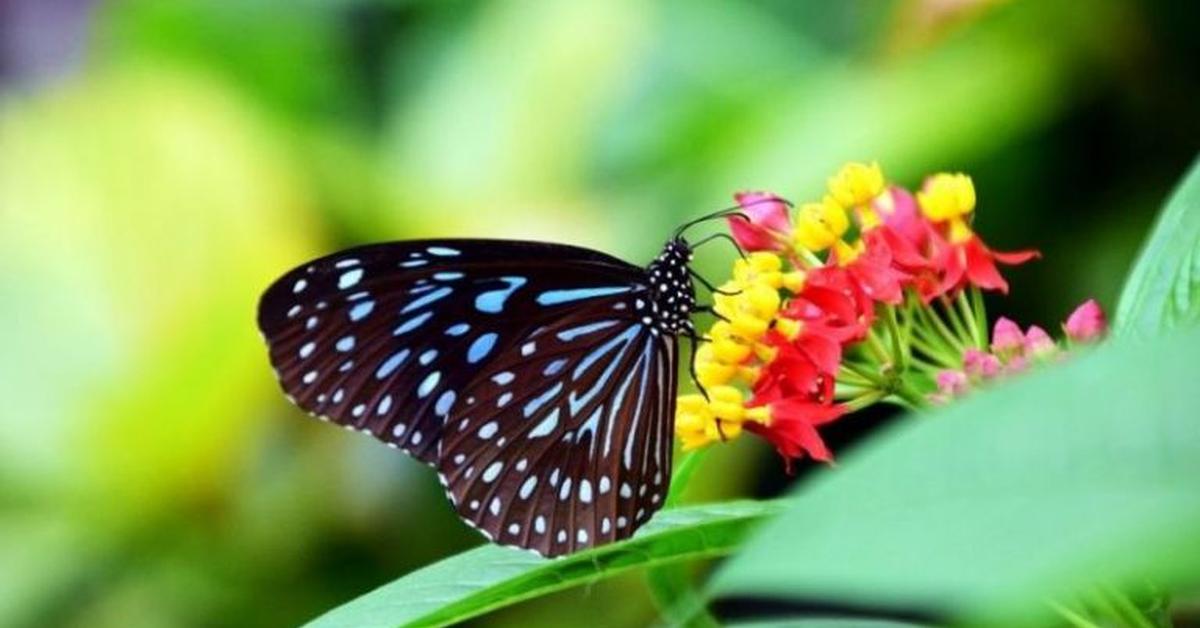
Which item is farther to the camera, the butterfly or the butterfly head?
the butterfly head

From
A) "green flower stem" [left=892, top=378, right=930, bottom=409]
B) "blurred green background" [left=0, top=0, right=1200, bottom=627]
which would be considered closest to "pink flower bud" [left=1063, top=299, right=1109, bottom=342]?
"green flower stem" [left=892, top=378, right=930, bottom=409]

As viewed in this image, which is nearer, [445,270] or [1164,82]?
[445,270]

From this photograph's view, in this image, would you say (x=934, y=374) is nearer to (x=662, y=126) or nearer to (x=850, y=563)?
(x=850, y=563)

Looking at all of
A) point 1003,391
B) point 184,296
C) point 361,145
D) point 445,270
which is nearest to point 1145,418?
point 1003,391

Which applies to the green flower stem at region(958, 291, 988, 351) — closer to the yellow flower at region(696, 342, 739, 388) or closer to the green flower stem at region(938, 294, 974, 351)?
the green flower stem at region(938, 294, 974, 351)

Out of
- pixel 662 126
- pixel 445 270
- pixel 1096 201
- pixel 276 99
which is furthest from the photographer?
pixel 276 99

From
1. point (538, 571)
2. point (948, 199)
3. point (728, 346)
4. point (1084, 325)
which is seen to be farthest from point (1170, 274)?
point (538, 571)

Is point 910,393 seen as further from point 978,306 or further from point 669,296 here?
point 669,296
